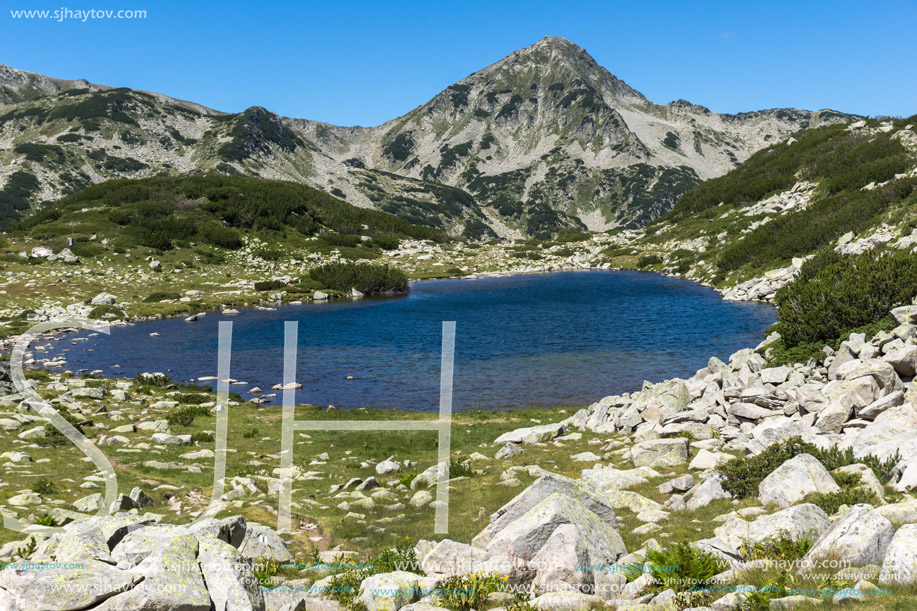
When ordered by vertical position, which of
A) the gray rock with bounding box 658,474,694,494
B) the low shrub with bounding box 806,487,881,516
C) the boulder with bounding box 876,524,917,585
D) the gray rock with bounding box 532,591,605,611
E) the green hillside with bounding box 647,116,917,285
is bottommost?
the gray rock with bounding box 658,474,694,494

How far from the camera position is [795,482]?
1112cm

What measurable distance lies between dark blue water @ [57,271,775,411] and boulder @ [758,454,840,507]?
1692 cm

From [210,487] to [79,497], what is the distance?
3301mm

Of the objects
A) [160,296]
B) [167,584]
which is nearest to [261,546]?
[167,584]

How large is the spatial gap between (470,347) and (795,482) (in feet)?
109

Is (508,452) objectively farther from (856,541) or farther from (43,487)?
(43,487)

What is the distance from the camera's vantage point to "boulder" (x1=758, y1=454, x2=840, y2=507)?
1084 cm

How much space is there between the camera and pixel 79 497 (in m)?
12.7

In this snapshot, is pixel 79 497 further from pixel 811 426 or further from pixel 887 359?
pixel 887 359

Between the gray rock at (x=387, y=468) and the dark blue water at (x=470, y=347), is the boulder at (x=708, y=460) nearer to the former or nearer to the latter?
the gray rock at (x=387, y=468)

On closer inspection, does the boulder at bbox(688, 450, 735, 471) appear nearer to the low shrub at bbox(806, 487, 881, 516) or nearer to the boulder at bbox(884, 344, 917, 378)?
the low shrub at bbox(806, 487, 881, 516)

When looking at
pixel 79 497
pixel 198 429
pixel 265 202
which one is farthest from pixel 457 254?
pixel 79 497

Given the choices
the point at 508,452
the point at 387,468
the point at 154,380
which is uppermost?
the point at 508,452

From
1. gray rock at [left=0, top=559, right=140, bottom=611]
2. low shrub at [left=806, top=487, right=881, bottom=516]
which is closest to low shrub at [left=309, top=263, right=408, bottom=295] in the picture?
gray rock at [left=0, top=559, right=140, bottom=611]
